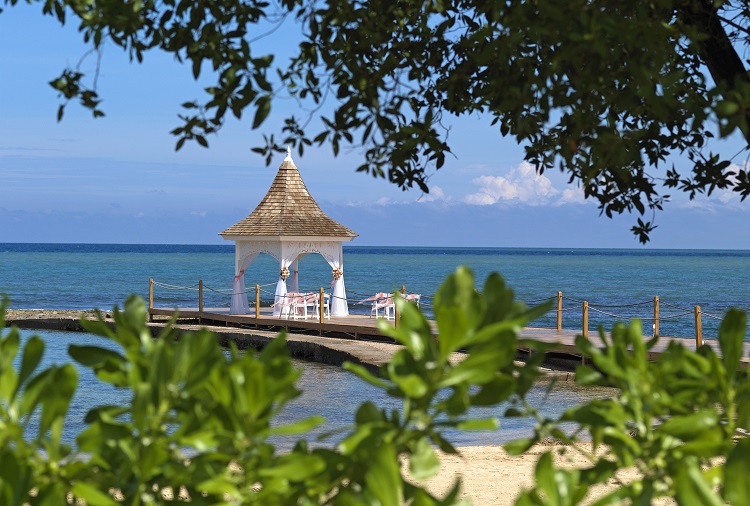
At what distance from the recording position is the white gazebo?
24.4 metres

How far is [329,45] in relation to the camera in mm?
3338

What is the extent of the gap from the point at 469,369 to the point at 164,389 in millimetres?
434

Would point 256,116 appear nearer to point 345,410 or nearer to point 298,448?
point 298,448

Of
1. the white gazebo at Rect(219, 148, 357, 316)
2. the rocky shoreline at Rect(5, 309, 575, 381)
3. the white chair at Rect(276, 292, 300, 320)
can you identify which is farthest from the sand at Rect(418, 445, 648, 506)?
the white gazebo at Rect(219, 148, 357, 316)

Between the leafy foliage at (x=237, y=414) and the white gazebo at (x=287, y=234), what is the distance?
22559 mm

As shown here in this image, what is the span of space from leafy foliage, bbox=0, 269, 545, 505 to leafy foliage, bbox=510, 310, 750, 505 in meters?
0.18

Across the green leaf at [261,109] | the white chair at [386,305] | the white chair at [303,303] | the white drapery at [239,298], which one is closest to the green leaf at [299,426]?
the green leaf at [261,109]

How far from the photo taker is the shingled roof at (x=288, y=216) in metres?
24.5

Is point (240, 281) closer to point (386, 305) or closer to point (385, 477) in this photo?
point (386, 305)

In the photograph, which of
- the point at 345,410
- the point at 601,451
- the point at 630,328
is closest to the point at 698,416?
the point at 630,328

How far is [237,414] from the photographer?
1348mm

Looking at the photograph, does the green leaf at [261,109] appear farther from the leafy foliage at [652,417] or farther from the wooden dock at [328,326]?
the wooden dock at [328,326]

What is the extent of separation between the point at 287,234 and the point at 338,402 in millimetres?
9191

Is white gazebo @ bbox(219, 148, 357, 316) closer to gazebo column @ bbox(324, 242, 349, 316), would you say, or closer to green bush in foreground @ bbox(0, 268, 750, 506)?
gazebo column @ bbox(324, 242, 349, 316)
